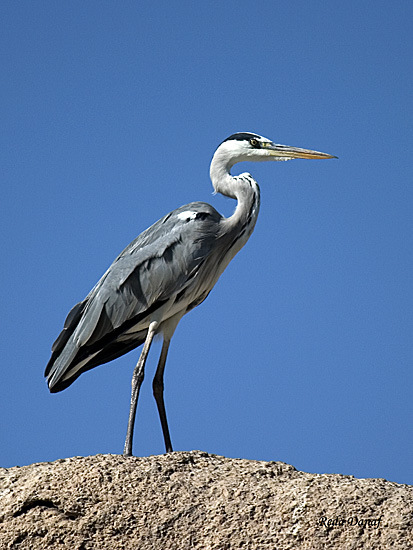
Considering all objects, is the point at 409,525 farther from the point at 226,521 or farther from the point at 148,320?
the point at 148,320

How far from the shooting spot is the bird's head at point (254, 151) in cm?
794

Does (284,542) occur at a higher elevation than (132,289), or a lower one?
lower

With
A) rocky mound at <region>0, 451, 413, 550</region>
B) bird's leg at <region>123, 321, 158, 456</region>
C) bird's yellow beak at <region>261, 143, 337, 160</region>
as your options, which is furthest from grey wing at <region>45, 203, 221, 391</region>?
rocky mound at <region>0, 451, 413, 550</region>

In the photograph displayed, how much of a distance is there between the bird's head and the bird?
1.65 ft

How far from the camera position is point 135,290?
23.5ft

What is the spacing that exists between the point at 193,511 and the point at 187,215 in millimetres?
2895

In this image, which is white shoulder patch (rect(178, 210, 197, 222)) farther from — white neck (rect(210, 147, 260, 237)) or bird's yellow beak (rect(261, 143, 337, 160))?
bird's yellow beak (rect(261, 143, 337, 160))

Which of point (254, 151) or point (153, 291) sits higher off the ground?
point (254, 151)

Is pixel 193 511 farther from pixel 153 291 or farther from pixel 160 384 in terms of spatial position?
pixel 153 291

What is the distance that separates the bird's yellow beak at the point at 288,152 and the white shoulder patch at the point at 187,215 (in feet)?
3.87

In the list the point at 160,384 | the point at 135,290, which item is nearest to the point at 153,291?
the point at 135,290

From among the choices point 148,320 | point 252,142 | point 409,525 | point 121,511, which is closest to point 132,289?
point 148,320

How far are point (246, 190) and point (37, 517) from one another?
3.61m

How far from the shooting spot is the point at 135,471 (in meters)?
5.33
